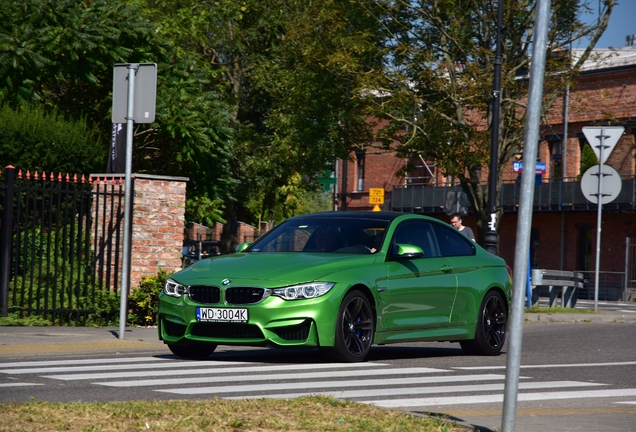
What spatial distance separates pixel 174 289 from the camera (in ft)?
37.9

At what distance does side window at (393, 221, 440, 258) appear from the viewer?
12711mm

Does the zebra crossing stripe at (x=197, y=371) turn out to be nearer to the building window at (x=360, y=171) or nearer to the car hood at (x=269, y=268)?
the car hood at (x=269, y=268)

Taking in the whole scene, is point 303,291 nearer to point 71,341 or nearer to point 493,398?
point 493,398

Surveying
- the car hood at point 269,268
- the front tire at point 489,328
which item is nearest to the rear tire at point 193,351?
the car hood at point 269,268

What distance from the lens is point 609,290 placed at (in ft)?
154

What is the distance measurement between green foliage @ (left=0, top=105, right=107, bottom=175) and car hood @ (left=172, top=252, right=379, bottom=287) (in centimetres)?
805

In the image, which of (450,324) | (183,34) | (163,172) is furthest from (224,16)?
(450,324)

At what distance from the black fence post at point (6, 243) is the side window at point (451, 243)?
5673mm

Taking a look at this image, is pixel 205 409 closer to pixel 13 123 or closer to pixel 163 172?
pixel 13 123

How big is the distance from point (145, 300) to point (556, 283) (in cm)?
1308

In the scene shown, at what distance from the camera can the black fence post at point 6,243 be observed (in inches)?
606

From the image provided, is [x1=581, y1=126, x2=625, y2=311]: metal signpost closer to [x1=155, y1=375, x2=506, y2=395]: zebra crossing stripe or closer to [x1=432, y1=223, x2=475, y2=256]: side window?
[x1=432, y1=223, x2=475, y2=256]: side window

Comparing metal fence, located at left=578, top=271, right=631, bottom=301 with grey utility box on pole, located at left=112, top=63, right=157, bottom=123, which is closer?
grey utility box on pole, located at left=112, top=63, right=157, bottom=123

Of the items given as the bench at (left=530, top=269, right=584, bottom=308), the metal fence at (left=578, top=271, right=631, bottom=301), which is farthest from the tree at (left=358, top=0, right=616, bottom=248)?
the metal fence at (left=578, top=271, right=631, bottom=301)
